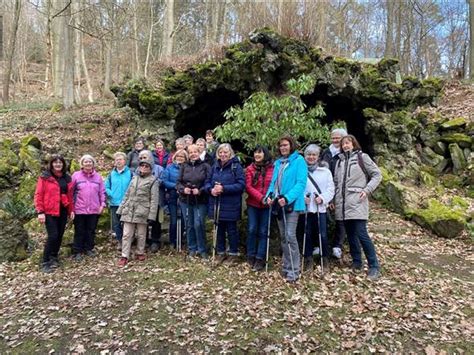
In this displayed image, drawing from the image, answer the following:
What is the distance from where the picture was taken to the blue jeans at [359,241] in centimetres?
525

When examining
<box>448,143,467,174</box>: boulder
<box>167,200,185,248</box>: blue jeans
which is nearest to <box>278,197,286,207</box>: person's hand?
<box>167,200,185,248</box>: blue jeans

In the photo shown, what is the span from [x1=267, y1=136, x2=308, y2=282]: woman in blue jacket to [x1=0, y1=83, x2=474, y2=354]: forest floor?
0.36 metres

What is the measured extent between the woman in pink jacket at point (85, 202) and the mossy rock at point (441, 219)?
6.75 m

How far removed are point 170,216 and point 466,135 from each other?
9.87m

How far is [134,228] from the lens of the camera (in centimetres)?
618

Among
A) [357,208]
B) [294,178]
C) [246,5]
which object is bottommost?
[357,208]

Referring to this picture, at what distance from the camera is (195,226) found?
6.00 meters

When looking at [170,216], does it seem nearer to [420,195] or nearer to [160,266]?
[160,266]

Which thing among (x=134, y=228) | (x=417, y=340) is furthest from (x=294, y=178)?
(x=134, y=228)

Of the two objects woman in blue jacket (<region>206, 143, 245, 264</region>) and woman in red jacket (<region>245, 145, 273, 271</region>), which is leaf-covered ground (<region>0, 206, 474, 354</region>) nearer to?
woman in red jacket (<region>245, 145, 273, 271</region>)

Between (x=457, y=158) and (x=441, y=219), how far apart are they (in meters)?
4.28

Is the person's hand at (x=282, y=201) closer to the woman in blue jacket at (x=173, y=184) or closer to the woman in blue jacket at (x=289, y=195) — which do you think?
the woman in blue jacket at (x=289, y=195)

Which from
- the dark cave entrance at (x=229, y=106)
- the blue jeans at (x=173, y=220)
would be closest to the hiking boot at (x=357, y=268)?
the blue jeans at (x=173, y=220)

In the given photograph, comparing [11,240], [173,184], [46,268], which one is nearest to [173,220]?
[173,184]
